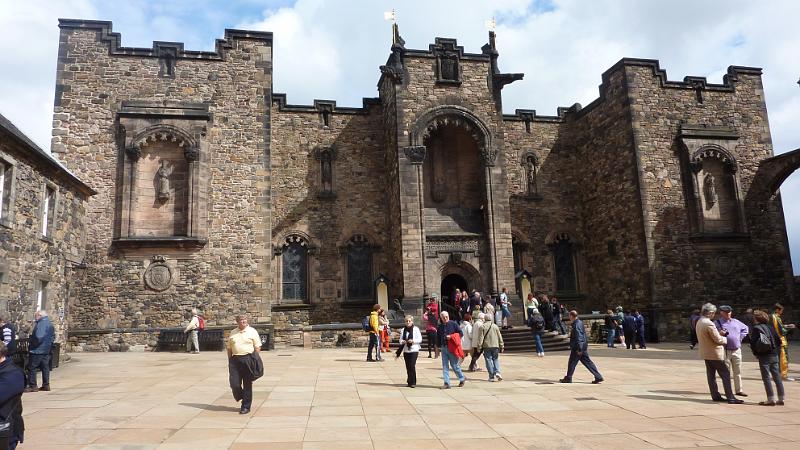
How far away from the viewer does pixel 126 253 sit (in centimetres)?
1941

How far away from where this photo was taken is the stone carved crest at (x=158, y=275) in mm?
19312

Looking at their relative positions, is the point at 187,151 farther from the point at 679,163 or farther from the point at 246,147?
the point at 679,163

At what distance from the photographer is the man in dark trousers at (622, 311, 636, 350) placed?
1891 cm

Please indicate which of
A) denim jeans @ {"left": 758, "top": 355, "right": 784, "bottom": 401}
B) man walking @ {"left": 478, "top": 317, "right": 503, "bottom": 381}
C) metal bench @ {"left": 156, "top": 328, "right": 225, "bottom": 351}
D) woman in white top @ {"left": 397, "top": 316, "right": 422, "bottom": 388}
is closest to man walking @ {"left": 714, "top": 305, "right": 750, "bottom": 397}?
denim jeans @ {"left": 758, "top": 355, "right": 784, "bottom": 401}

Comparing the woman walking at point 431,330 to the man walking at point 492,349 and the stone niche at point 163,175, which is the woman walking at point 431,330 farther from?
the stone niche at point 163,175

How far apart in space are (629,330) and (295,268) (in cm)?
1322

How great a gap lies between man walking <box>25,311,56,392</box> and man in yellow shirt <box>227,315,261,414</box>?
442 cm

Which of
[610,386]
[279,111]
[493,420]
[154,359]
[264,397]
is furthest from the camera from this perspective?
[279,111]

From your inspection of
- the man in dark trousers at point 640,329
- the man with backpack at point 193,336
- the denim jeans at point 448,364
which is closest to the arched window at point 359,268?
the man with backpack at point 193,336

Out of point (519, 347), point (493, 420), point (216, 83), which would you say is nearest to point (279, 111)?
point (216, 83)

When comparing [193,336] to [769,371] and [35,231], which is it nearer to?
[35,231]

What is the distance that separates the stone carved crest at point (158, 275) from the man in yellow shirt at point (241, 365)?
1225 cm

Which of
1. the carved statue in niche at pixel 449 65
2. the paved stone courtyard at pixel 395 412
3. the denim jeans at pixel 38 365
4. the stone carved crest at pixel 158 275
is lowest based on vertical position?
the paved stone courtyard at pixel 395 412

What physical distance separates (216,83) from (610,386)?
56.9ft
